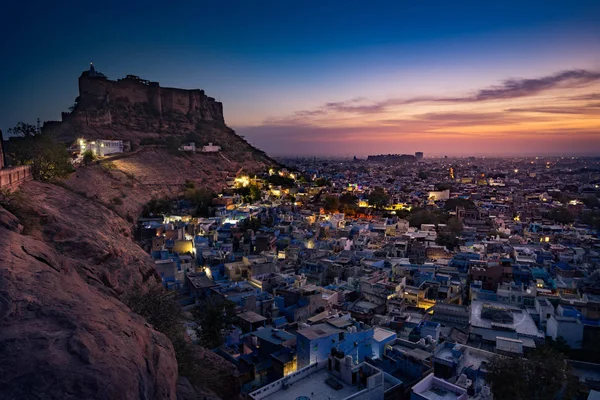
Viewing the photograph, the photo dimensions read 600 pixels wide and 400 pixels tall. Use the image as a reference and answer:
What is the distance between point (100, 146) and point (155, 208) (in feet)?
52.0

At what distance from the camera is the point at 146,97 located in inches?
2276

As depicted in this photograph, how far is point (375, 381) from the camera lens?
8.25 m

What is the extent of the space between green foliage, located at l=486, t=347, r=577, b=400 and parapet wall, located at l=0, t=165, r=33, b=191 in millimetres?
13635

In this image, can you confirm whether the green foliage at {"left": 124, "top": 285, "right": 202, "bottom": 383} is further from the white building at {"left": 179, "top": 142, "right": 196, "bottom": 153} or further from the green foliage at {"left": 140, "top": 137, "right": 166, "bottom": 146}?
the white building at {"left": 179, "top": 142, "right": 196, "bottom": 153}

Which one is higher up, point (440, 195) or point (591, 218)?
point (440, 195)

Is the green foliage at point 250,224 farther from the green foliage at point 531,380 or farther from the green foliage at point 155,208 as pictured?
the green foliage at point 531,380

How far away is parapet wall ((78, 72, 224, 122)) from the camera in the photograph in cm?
4994

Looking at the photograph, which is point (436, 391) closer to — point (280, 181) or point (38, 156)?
point (38, 156)

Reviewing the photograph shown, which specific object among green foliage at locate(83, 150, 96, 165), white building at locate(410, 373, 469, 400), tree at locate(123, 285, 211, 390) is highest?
green foliage at locate(83, 150, 96, 165)

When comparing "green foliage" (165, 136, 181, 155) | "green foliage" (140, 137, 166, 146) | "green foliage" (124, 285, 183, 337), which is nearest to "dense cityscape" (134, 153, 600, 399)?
"green foliage" (124, 285, 183, 337)

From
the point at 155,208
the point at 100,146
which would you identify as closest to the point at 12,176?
the point at 155,208

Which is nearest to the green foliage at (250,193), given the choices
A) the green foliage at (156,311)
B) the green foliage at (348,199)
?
the green foliage at (348,199)

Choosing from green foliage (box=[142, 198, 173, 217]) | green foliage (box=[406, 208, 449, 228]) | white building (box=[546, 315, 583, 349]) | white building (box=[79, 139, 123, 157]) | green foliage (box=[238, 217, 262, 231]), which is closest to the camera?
white building (box=[546, 315, 583, 349])

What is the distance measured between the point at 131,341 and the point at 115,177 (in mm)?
30805
